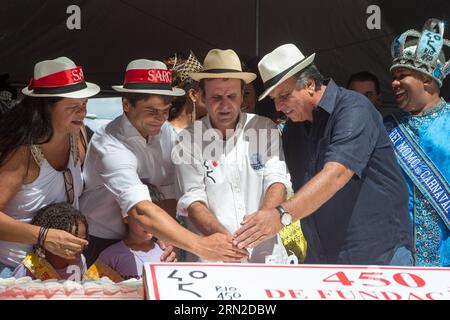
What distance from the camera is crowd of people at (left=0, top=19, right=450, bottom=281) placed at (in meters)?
3.29

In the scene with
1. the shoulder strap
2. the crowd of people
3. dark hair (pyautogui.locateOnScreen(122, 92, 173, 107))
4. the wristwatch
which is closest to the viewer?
the wristwatch

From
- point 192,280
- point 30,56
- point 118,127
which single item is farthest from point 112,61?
point 192,280

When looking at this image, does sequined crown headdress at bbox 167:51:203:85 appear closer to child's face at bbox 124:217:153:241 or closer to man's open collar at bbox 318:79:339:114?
child's face at bbox 124:217:153:241

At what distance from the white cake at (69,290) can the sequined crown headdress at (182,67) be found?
1.65 metres

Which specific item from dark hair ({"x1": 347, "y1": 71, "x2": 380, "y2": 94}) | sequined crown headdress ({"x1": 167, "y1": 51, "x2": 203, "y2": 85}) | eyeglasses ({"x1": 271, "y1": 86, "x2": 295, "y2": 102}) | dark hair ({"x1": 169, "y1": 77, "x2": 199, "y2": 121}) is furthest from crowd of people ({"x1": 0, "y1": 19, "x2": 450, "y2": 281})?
dark hair ({"x1": 347, "y1": 71, "x2": 380, "y2": 94})

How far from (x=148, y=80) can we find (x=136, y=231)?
68cm

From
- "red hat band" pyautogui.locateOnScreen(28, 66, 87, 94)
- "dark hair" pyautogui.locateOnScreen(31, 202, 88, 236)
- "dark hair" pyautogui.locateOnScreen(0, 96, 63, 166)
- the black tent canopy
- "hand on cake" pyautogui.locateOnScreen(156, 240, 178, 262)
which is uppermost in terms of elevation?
the black tent canopy

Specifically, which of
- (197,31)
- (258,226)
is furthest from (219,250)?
(197,31)

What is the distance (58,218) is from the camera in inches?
134

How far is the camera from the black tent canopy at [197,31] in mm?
5086

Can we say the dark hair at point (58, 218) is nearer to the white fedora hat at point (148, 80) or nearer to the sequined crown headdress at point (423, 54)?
the white fedora hat at point (148, 80)

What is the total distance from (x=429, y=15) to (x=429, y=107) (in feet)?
5.16

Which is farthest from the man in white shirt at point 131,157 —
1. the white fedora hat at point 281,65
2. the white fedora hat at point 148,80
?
the white fedora hat at point 281,65

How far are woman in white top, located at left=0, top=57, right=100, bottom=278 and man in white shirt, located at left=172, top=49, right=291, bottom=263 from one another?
1.54 ft
